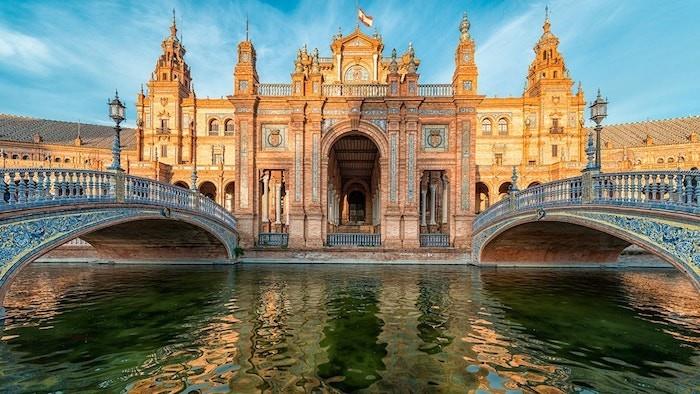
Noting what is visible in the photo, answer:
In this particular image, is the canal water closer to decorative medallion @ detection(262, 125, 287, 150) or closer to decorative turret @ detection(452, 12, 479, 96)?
decorative medallion @ detection(262, 125, 287, 150)

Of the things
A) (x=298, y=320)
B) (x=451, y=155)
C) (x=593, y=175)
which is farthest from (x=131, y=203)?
(x=451, y=155)

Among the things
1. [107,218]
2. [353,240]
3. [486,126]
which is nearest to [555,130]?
[486,126]

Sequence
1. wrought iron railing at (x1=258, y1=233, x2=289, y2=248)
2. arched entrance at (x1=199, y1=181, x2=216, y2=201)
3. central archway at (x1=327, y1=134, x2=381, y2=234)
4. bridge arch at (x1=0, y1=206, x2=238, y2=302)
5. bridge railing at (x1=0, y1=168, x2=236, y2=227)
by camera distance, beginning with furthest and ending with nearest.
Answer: arched entrance at (x1=199, y1=181, x2=216, y2=201)
central archway at (x1=327, y1=134, x2=381, y2=234)
wrought iron railing at (x1=258, y1=233, x2=289, y2=248)
bridge railing at (x1=0, y1=168, x2=236, y2=227)
bridge arch at (x1=0, y1=206, x2=238, y2=302)

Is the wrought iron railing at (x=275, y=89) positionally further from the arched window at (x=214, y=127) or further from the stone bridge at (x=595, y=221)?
the arched window at (x=214, y=127)

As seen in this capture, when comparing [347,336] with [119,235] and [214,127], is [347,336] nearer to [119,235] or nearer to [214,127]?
[119,235]

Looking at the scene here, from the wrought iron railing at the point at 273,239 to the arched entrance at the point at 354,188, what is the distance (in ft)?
8.40

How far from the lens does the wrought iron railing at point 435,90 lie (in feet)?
62.6

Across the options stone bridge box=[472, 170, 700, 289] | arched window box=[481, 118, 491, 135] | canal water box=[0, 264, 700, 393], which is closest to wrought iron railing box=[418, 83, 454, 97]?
stone bridge box=[472, 170, 700, 289]

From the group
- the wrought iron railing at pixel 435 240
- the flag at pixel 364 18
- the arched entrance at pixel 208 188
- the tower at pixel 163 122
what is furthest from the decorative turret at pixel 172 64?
the wrought iron railing at pixel 435 240

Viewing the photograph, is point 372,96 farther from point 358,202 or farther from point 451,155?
point 358,202

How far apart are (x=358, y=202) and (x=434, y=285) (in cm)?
3096

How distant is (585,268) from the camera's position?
16500mm

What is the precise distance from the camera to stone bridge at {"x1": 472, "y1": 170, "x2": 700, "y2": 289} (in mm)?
6824

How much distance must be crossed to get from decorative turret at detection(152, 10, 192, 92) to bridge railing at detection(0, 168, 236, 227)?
36.6 metres
